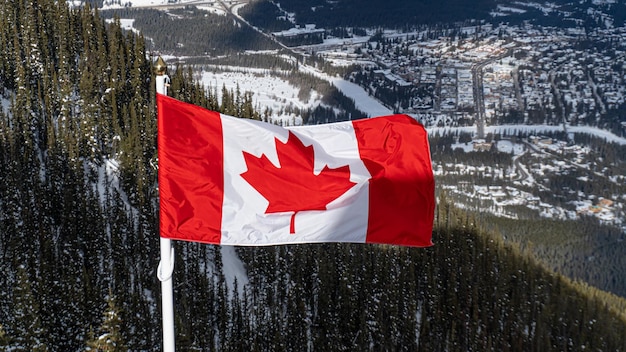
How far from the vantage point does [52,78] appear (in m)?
99.8

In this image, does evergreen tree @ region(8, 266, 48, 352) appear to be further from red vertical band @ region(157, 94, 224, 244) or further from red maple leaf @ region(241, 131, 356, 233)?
red maple leaf @ region(241, 131, 356, 233)

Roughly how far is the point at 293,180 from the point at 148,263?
72556 mm

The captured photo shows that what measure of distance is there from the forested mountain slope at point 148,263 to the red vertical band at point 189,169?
47595 mm

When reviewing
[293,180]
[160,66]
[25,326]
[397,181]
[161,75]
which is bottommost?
[25,326]

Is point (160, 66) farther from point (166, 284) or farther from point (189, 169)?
point (166, 284)

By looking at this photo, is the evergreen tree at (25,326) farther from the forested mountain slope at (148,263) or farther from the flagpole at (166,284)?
the flagpole at (166,284)

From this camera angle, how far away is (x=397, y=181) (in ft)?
59.5

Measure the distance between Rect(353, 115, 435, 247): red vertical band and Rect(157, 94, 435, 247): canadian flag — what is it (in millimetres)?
25

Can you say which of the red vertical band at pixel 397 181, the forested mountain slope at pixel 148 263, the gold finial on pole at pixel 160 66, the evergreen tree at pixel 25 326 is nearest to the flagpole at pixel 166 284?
the gold finial on pole at pixel 160 66

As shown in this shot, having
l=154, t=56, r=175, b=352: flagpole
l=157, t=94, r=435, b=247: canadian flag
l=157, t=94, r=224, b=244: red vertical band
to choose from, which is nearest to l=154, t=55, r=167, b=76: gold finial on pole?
l=154, t=56, r=175, b=352: flagpole

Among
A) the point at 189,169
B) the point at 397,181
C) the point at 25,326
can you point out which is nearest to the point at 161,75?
the point at 189,169

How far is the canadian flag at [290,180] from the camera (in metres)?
15.9

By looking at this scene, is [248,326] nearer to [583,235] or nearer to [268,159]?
[268,159]

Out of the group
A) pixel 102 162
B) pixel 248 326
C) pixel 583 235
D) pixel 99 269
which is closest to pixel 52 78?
pixel 102 162
